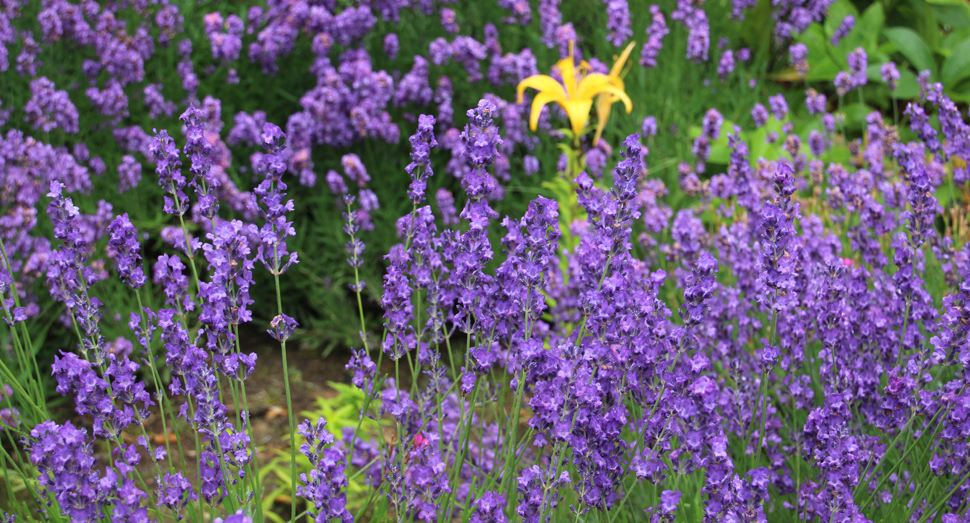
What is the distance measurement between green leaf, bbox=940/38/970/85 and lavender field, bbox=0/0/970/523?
19 millimetres

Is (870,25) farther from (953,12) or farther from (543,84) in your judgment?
(543,84)

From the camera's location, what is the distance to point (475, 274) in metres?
1.42

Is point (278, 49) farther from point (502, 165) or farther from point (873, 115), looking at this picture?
point (873, 115)

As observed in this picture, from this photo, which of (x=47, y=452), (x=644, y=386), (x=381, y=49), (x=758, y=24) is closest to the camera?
(x=47, y=452)

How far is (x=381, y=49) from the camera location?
4.16m

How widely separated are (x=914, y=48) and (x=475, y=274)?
4348mm

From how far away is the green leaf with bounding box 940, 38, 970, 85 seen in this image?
448cm

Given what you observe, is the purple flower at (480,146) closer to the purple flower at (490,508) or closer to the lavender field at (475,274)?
the lavender field at (475,274)

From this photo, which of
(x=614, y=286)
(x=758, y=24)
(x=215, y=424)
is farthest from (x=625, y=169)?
(x=758, y=24)

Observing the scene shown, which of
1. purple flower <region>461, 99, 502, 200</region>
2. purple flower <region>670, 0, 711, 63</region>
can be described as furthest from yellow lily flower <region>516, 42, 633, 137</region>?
purple flower <region>461, 99, 502, 200</region>

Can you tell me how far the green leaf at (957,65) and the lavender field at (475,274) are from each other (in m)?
0.02

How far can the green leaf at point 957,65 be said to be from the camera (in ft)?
14.7

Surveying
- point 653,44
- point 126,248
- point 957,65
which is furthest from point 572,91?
point 957,65

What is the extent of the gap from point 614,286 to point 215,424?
715 mm
